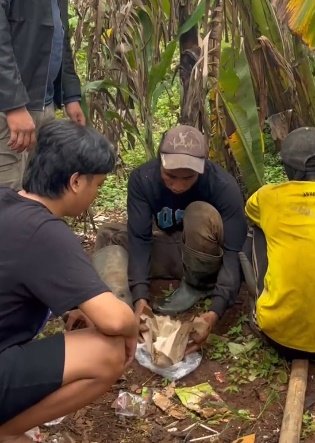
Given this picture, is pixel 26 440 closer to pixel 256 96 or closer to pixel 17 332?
pixel 17 332

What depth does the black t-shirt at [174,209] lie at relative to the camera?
3.39m

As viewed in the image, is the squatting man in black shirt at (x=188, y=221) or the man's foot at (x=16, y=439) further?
the squatting man in black shirt at (x=188, y=221)

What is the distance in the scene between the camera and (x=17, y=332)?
233 centimetres

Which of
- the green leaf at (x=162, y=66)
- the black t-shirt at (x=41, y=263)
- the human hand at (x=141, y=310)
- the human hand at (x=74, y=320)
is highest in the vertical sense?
the green leaf at (x=162, y=66)

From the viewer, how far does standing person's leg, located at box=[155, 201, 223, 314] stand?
350cm

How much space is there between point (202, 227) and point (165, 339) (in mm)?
614

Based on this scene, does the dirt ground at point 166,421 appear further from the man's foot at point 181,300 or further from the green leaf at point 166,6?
the green leaf at point 166,6

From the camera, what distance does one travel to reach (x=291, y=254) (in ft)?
9.51

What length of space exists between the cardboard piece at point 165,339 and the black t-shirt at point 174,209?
0.18 metres

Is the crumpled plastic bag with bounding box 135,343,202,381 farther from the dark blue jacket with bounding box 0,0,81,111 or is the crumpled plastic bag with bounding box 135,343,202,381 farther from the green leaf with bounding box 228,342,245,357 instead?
the dark blue jacket with bounding box 0,0,81,111

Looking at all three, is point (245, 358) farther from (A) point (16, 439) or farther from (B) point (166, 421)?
Result: (A) point (16, 439)

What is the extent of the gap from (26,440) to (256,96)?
2385 millimetres

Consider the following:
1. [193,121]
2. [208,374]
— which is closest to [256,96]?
[193,121]

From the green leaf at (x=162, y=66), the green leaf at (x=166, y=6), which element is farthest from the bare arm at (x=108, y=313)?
the green leaf at (x=166, y=6)
